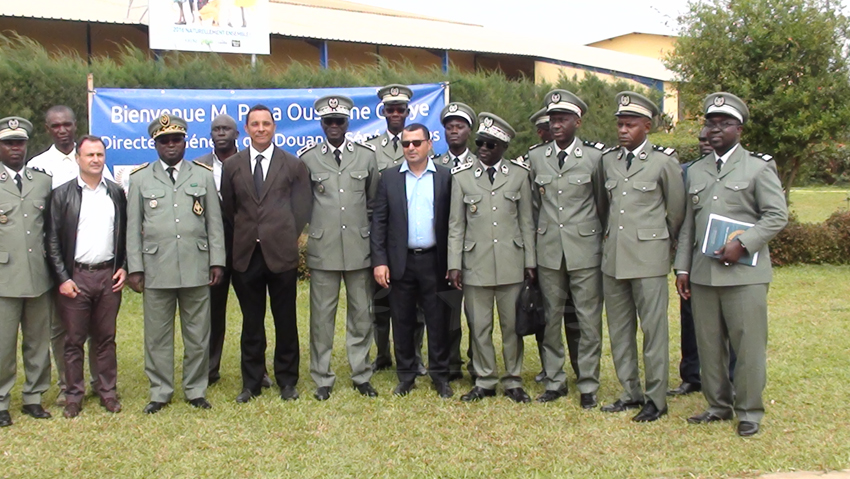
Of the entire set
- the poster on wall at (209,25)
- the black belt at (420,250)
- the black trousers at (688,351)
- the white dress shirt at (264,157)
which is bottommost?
the black trousers at (688,351)

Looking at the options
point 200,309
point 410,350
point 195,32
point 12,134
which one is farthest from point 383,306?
point 195,32

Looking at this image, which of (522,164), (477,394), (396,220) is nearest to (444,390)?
(477,394)

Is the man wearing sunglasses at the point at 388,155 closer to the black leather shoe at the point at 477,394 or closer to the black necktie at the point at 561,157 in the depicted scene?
the black leather shoe at the point at 477,394

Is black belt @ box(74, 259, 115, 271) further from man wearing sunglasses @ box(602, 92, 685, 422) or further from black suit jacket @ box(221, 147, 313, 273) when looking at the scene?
man wearing sunglasses @ box(602, 92, 685, 422)

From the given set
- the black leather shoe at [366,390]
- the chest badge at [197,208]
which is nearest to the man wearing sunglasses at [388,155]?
the black leather shoe at [366,390]

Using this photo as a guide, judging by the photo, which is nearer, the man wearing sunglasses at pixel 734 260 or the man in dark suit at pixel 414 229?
the man wearing sunglasses at pixel 734 260

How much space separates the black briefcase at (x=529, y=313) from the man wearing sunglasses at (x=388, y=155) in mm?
1269

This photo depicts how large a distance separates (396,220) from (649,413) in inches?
82.6

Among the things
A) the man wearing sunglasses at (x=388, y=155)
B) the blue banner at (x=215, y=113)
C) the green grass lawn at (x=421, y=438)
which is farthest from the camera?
the blue banner at (x=215, y=113)

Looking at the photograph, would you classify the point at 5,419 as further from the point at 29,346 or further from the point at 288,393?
the point at 288,393

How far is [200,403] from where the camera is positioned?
5.46 m

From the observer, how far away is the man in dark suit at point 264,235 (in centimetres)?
538

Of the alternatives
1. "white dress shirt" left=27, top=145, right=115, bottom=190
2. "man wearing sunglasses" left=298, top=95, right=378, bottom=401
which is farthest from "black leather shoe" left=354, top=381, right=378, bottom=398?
"white dress shirt" left=27, top=145, right=115, bottom=190

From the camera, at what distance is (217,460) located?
447 centimetres
